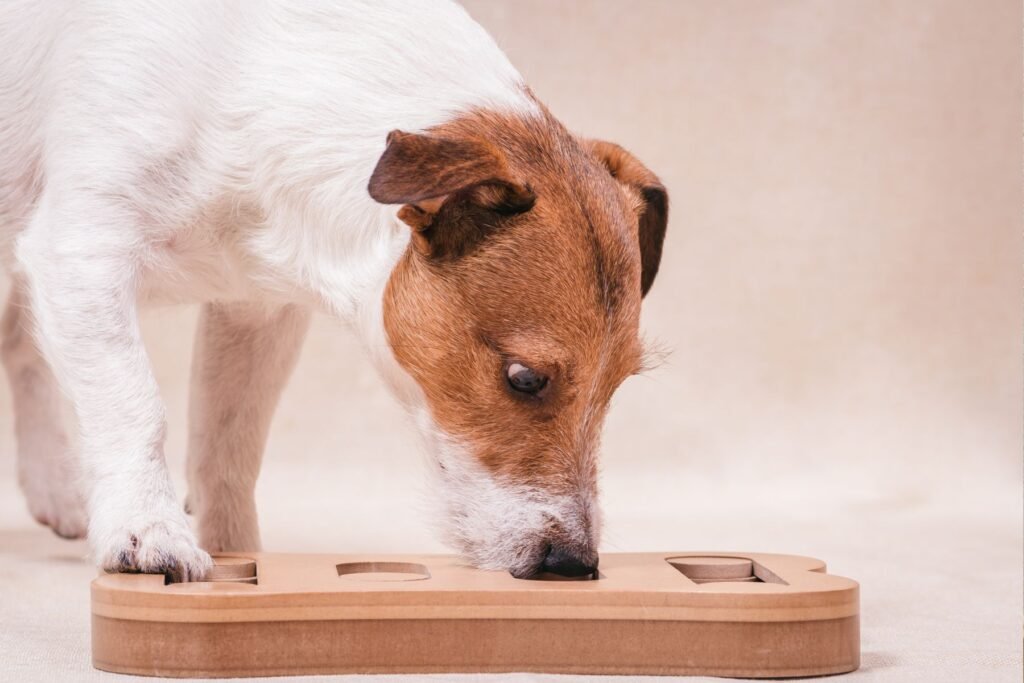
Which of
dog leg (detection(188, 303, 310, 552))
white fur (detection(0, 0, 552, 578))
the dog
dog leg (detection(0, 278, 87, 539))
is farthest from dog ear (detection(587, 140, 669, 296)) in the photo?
dog leg (detection(0, 278, 87, 539))

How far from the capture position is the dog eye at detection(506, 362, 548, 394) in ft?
7.75

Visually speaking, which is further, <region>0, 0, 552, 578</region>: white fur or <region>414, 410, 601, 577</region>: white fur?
<region>0, 0, 552, 578</region>: white fur

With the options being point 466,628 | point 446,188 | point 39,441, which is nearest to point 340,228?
point 446,188

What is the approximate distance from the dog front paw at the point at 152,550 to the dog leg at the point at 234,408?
0.80 metres

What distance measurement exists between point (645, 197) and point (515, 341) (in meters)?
0.58

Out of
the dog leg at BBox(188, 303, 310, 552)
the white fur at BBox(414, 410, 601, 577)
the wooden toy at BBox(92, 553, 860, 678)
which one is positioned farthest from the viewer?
the dog leg at BBox(188, 303, 310, 552)

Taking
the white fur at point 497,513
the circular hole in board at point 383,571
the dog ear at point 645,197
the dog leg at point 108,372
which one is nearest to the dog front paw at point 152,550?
the dog leg at point 108,372

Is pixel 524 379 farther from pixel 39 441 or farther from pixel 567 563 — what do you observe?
pixel 39 441

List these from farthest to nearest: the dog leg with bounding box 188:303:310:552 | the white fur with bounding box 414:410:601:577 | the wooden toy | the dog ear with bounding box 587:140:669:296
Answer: the dog leg with bounding box 188:303:310:552
the dog ear with bounding box 587:140:669:296
the white fur with bounding box 414:410:601:577
the wooden toy

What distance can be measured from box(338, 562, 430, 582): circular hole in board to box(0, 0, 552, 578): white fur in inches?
11.3

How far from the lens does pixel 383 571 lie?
2520mm

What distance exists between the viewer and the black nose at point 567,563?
2.29 meters

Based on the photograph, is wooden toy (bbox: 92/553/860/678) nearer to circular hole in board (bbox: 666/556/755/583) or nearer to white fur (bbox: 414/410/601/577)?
white fur (bbox: 414/410/601/577)

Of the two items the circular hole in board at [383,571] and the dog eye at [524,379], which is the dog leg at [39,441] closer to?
the circular hole in board at [383,571]
